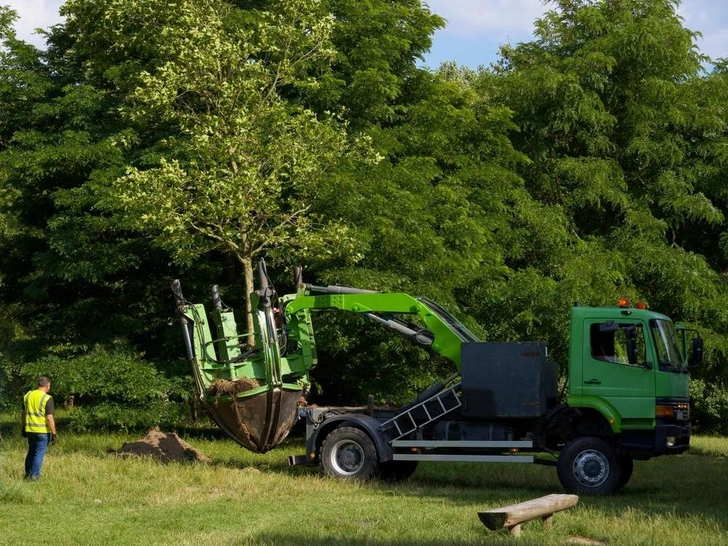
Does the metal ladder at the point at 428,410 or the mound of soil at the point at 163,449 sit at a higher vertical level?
the metal ladder at the point at 428,410

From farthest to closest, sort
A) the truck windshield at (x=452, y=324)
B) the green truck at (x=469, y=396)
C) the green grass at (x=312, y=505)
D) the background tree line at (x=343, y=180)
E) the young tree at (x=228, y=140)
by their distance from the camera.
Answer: the background tree line at (x=343, y=180), the young tree at (x=228, y=140), the truck windshield at (x=452, y=324), the green truck at (x=469, y=396), the green grass at (x=312, y=505)

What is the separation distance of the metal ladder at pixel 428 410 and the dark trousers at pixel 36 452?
17.2 ft

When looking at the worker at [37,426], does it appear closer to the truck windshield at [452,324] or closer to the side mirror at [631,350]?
the truck windshield at [452,324]

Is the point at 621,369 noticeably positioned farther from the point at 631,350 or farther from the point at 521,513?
the point at 521,513

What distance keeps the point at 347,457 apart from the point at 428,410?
1.51 meters

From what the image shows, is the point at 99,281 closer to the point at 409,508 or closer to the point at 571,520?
the point at 409,508

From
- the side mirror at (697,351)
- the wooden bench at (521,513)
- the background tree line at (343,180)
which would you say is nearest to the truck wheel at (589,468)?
the side mirror at (697,351)

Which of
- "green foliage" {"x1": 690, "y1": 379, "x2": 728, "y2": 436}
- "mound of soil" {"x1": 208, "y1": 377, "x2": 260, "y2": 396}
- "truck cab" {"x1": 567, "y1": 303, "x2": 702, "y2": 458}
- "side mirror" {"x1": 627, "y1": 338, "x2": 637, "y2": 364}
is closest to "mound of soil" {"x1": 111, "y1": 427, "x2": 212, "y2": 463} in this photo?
"mound of soil" {"x1": 208, "y1": 377, "x2": 260, "y2": 396}

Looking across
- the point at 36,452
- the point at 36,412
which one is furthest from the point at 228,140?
the point at 36,452

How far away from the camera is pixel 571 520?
13.1 metres

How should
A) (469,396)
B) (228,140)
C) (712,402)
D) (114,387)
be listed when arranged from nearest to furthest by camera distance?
(469,396) < (228,140) < (114,387) < (712,402)

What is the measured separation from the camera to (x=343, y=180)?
25391 mm

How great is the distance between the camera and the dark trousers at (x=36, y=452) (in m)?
17.1

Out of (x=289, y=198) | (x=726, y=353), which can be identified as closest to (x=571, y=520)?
(x=289, y=198)
